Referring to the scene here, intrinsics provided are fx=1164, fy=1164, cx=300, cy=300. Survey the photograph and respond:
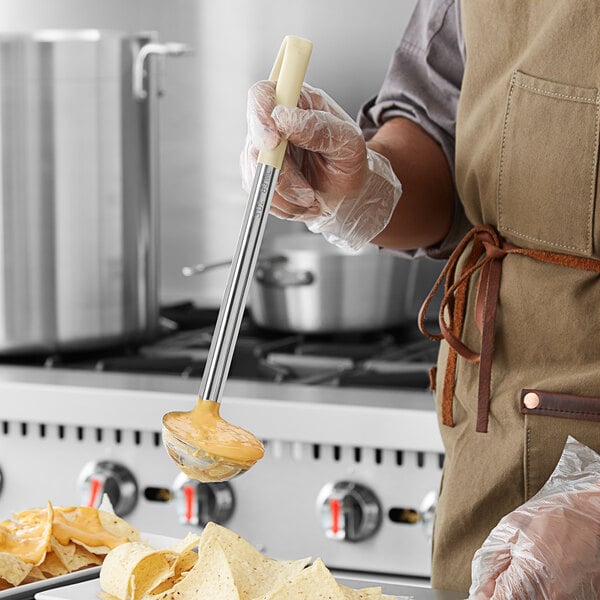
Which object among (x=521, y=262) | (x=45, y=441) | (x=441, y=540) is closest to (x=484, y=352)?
(x=521, y=262)

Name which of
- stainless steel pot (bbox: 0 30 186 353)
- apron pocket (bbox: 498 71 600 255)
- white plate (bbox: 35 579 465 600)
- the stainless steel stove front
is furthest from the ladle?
stainless steel pot (bbox: 0 30 186 353)

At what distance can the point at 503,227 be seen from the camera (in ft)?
3.78

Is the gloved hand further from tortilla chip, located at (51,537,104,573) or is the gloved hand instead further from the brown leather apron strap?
tortilla chip, located at (51,537,104,573)

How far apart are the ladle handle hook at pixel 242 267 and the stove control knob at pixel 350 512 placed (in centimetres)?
72

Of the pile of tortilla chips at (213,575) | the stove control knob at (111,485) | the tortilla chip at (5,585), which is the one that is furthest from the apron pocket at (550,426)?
the stove control knob at (111,485)

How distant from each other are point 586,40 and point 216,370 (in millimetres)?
481

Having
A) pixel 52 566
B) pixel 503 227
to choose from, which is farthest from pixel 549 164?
pixel 52 566

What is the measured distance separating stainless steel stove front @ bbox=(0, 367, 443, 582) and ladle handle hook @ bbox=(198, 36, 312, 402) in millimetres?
697

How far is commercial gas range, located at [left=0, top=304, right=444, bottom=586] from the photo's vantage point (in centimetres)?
159

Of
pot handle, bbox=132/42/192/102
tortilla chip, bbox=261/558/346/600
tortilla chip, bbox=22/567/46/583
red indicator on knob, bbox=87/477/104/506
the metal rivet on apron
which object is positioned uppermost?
pot handle, bbox=132/42/192/102

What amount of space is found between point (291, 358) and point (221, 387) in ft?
3.19

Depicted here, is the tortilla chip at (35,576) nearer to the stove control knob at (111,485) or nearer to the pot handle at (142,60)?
the stove control knob at (111,485)

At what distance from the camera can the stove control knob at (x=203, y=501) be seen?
1648 mm

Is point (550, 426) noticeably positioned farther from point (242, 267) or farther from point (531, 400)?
point (242, 267)
